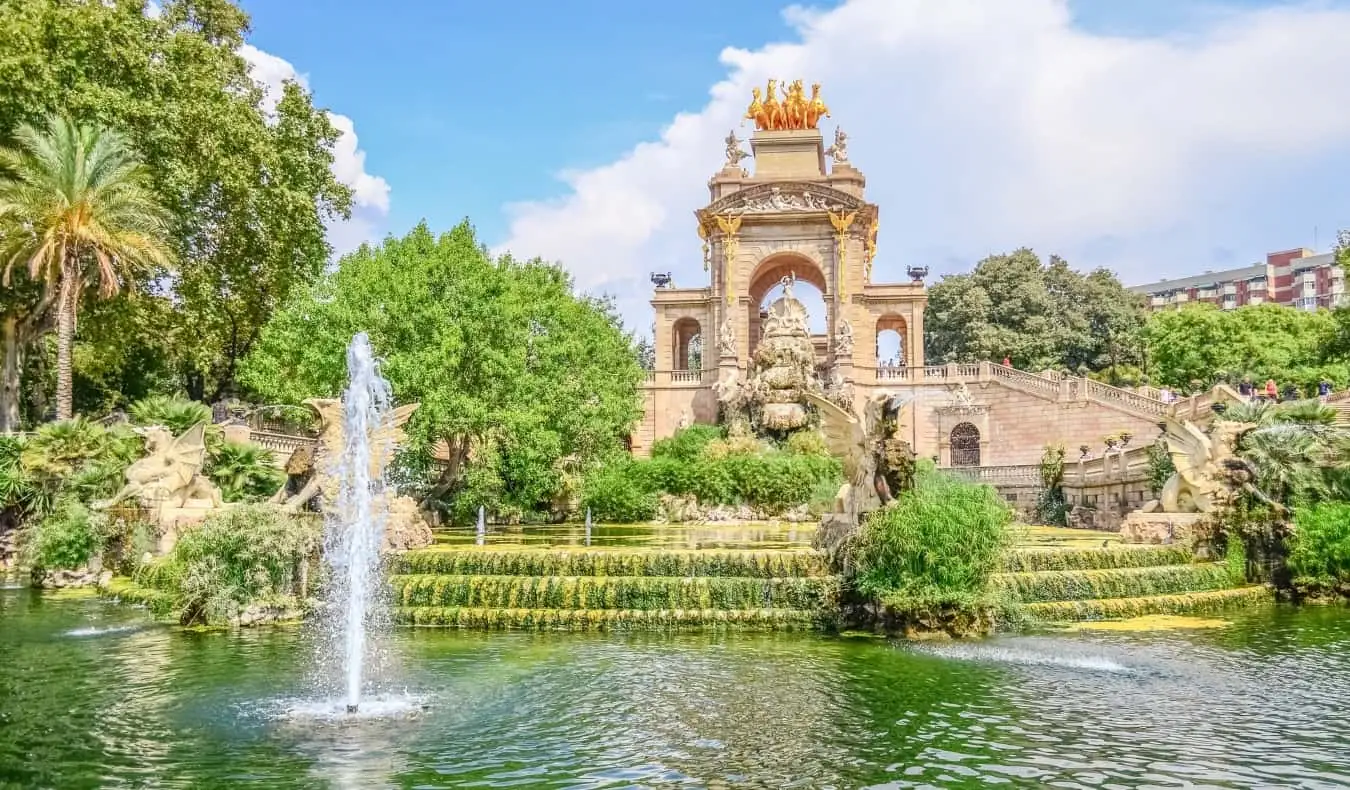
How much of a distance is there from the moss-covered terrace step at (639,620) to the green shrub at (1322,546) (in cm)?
882

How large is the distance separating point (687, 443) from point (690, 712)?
91.4 feet

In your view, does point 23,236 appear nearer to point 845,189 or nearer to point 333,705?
point 333,705

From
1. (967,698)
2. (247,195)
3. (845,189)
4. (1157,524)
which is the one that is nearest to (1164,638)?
(967,698)

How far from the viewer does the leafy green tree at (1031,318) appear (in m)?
55.7

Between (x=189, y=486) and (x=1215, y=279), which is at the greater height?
(x=1215, y=279)

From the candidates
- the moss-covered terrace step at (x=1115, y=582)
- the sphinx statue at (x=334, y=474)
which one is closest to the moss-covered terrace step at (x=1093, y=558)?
the moss-covered terrace step at (x=1115, y=582)

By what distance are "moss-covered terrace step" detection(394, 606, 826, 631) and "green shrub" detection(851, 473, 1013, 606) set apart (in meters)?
1.10

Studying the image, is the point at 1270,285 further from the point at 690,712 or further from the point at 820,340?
the point at 690,712

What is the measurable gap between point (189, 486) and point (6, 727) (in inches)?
436

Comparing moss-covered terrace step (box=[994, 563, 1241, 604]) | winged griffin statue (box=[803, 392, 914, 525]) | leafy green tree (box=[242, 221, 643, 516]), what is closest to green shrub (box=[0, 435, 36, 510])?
leafy green tree (box=[242, 221, 643, 516])

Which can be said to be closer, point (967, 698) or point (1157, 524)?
point (967, 698)

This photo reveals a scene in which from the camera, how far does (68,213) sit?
23.7 metres

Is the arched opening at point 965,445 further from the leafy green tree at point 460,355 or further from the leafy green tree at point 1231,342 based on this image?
the leafy green tree at point 460,355

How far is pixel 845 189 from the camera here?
154 ft
